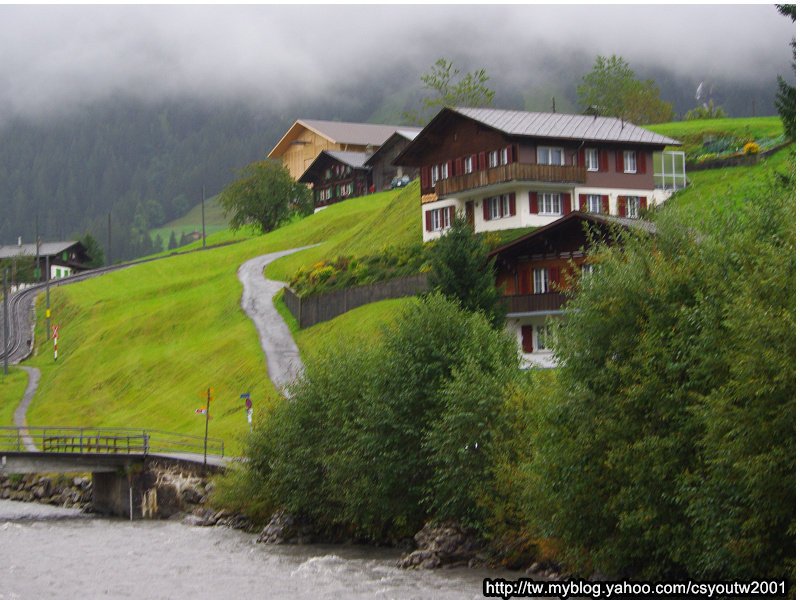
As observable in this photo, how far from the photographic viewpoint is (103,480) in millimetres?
70000

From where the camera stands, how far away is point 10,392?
98.8m

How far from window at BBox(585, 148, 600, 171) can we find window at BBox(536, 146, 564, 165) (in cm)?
206

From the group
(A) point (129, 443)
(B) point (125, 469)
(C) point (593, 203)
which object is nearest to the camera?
(B) point (125, 469)

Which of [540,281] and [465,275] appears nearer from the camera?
[465,275]

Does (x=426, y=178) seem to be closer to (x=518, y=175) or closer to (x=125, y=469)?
(x=518, y=175)

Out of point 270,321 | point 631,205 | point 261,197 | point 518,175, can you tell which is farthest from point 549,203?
point 261,197

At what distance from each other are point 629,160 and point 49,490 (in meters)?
46.9

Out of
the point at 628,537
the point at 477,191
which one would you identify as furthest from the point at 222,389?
the point at 628,537

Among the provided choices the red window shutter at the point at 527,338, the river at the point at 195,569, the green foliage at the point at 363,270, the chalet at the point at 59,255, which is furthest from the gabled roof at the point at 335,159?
the river at the point at 195,569

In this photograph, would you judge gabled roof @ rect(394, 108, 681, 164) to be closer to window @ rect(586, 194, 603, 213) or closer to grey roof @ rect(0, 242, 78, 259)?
window @ rect(586, 194, 603, 213)

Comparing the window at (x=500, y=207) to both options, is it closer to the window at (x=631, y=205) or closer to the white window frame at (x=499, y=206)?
the white window frame at (x=499, y=206)

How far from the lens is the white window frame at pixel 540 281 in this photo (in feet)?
243

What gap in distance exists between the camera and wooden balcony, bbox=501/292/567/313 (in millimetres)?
72688

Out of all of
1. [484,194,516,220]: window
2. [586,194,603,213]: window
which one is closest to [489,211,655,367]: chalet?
[484,194,516,220]: window
